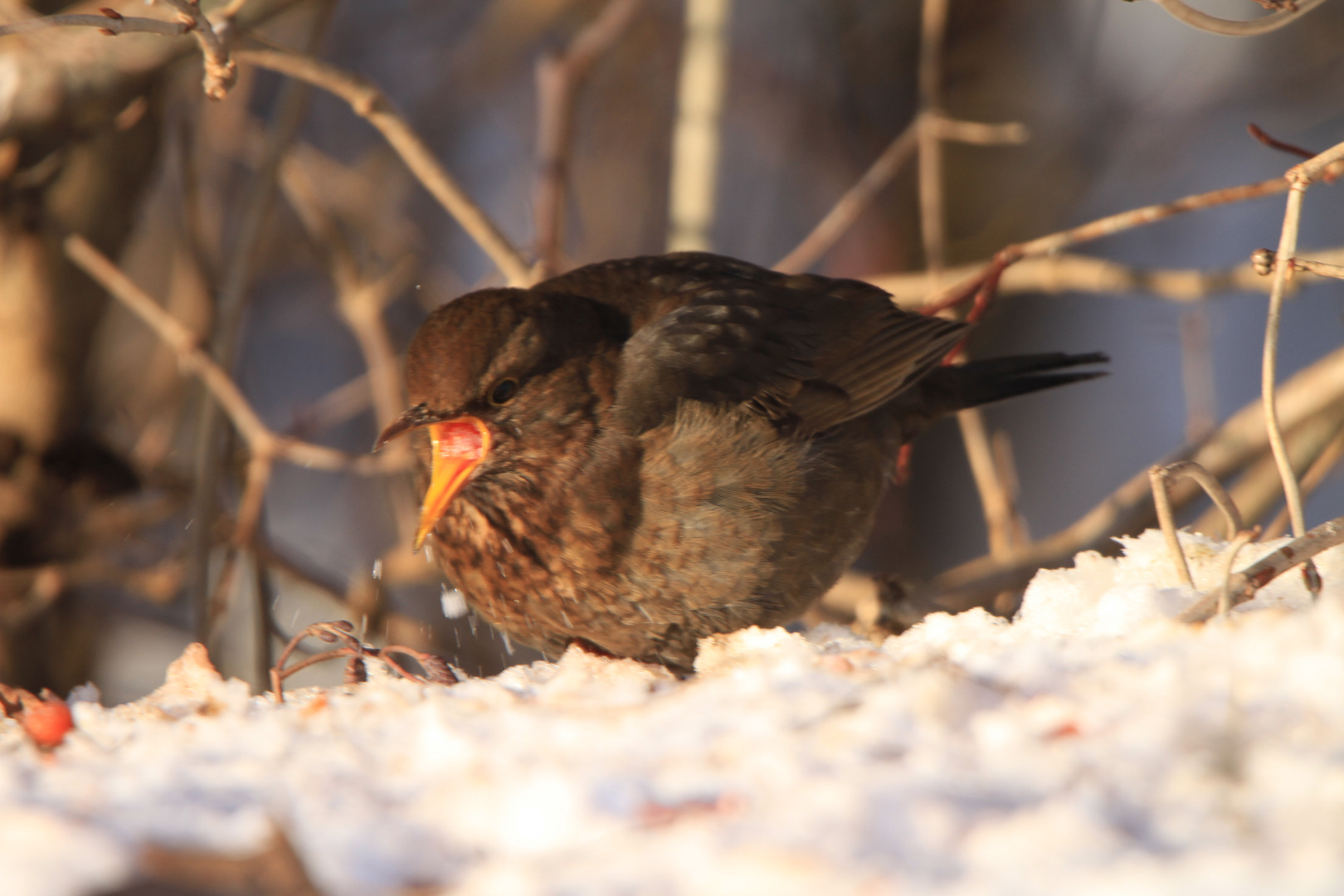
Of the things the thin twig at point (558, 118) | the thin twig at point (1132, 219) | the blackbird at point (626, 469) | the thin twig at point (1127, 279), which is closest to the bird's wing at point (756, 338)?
the blackbird at point (626, 469)

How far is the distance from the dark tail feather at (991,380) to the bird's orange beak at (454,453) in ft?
4.58

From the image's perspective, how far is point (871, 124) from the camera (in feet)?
22.7

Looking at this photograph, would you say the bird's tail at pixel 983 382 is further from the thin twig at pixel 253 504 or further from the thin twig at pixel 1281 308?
the thin twig at pixel 253 504

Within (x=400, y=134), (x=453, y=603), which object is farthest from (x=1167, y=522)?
(x=453, y=603)

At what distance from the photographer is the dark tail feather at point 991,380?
11.4ft

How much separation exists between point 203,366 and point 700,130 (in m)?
1.74

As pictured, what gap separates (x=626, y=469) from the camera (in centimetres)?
268

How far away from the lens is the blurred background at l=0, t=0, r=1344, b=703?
4.61 metres

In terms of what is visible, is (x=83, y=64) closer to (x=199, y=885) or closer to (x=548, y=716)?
(x=548, y=716)

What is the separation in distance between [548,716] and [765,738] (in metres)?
0.31

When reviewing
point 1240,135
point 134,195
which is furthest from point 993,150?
point 134,195

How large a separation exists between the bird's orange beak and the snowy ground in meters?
1.05

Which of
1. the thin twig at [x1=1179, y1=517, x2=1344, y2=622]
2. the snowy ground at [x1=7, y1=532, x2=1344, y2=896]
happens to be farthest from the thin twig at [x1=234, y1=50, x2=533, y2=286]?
the thin twig at [x1=1179, y1=517, x2=1344, y2=622]

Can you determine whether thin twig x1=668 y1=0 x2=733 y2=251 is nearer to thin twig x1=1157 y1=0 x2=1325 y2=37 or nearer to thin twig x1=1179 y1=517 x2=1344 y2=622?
thin twig x1=1157 y1=0 x2=1325 y2=37
